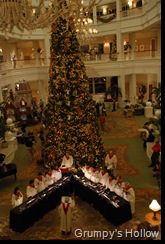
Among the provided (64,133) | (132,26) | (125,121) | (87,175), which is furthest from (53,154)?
(132,26)

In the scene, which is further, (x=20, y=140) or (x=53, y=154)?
(x=20, y=140)

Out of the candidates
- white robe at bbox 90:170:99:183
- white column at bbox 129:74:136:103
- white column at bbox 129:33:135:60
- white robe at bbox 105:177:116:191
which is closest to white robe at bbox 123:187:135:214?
white robe at bbox 105:177:116:191

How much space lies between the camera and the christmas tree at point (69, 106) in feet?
28.3

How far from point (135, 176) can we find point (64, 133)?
3.07 meters

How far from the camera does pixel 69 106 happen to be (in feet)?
29.2

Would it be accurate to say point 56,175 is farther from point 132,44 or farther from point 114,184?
point 132,44

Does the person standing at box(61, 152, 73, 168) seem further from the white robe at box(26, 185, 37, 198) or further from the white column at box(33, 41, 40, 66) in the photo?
the white column at box(33, 41, 40, 66)

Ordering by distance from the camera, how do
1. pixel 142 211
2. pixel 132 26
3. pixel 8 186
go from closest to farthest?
pixel 142 211, pixel 8 186, pixel 132 26

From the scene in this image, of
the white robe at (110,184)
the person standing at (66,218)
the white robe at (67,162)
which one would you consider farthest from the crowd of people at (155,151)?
the white robe at (67,162)

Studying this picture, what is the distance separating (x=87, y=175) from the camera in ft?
27.3

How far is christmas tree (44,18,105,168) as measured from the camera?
862cm

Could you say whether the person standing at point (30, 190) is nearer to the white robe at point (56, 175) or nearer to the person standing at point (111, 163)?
the white robe at point (56, 175)

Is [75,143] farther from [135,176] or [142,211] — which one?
[142,211]
